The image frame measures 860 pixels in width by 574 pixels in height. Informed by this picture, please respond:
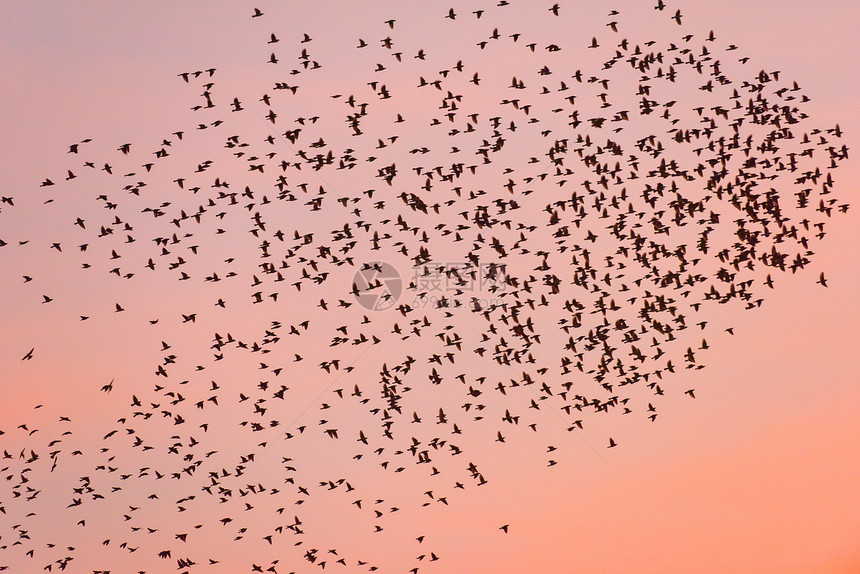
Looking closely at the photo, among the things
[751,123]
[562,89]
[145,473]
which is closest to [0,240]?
[145,473]

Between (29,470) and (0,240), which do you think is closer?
(0,240)

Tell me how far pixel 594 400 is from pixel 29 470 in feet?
112

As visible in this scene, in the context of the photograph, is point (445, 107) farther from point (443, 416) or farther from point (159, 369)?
point (159, 369)

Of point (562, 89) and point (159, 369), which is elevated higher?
point (562, 89)

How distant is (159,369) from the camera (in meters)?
68.9

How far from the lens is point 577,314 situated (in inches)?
2692

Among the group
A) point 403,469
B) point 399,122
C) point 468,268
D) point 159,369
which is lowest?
point 403,469

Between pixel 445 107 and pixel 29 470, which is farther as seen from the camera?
pixel 29 470

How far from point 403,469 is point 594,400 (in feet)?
39.8

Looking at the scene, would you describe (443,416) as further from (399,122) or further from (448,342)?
(399,122)

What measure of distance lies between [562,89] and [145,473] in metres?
33.6

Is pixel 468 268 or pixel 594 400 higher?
pixel 468 268

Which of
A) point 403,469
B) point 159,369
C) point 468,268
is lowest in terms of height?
point 403,469

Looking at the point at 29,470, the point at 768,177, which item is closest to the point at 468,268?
the point at 768,177
